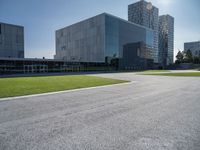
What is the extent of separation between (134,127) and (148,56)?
8086cm

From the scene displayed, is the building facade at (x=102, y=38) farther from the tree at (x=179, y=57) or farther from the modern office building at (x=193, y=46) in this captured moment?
the modern office building at (x=193, y=46)

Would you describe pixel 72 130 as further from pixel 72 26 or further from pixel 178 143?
pixel 72 26

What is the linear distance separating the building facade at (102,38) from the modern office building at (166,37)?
61.0 m

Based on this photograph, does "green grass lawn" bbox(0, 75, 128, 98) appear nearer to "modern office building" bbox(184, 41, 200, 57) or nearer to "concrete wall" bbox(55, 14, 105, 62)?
"concrete wall" bbox(55, 14, 105, 62)

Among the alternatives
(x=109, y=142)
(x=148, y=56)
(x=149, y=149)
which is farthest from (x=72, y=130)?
(x=148, y=56)

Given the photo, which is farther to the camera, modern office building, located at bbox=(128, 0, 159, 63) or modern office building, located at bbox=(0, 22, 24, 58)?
modern office building, located at bbox=(128, 0, 159, 63)

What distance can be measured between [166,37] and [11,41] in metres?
128

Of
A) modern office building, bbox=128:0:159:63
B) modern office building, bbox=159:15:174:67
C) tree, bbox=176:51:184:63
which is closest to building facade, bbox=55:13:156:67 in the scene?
tree, bbox=176:51:184:63

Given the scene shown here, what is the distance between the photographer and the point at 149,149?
335cm

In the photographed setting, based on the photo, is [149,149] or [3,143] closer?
A: [149,149]

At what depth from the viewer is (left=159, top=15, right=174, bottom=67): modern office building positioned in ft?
463

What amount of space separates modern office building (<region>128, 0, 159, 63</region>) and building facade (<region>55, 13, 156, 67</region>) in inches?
1451

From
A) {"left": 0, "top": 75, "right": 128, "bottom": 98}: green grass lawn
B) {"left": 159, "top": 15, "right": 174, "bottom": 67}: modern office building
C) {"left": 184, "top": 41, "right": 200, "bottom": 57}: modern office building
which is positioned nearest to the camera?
{"left": 0, "top": 75, "right": 128, "bottom": 98}: green grass lawn

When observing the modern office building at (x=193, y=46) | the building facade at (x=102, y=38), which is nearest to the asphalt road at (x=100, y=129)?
the building facade at (x=102, y=38)
